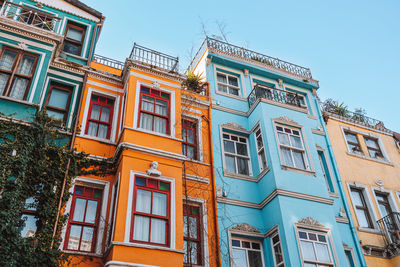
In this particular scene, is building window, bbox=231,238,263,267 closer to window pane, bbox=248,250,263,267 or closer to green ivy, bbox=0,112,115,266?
window pane, bbox=248,250,263,267

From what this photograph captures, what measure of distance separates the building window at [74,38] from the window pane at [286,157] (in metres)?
7.97

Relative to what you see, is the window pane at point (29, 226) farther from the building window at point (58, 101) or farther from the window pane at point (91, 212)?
the building window at point (58, 101)

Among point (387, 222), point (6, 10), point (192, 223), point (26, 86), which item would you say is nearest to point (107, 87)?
point (26, 86)

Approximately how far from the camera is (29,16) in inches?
507

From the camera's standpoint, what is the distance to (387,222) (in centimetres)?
1423

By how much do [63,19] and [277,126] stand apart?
8703 millimetres

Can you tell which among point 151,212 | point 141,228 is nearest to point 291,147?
point 151,212

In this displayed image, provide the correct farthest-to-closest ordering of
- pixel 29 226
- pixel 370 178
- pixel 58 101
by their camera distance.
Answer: pixel 370 178 → pixel 58 101 → pixel 29 226

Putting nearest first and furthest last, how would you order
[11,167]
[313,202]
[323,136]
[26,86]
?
[11,167] → [26,86] → [313,202] → [323,136]

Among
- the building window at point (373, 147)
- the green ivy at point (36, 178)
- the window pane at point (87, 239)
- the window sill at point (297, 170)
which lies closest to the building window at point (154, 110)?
the green ivy at point (36, 178)

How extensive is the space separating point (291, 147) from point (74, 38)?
873 centimetres

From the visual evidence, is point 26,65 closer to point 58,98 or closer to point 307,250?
point 58,98

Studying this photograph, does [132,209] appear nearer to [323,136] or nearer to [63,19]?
[63,19]

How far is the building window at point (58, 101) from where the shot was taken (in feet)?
38.3
